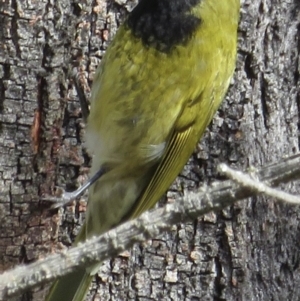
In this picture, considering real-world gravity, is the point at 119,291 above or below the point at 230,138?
below

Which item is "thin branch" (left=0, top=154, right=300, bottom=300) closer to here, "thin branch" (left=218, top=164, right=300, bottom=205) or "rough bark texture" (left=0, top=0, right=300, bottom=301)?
"thin branch" (left=218, top=164, right=300, bottom=205)

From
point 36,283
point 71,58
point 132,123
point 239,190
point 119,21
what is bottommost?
point 36,283

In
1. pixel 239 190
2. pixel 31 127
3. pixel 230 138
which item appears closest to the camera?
pixel 239 190

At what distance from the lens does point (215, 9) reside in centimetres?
283

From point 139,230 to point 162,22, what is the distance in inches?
59.9

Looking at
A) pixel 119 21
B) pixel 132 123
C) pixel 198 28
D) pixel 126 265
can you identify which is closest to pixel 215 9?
pixel 198 28

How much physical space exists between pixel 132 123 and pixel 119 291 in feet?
2.35

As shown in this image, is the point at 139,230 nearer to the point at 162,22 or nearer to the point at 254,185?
the point at 254,185

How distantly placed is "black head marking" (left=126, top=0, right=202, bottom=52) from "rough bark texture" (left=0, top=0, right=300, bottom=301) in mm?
156

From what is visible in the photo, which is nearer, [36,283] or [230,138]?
[36,283]

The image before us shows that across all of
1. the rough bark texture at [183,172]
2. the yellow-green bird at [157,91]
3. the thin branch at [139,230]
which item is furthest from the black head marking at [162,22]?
the thin branch at [139,230]

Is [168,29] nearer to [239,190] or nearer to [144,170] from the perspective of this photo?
[144,170]

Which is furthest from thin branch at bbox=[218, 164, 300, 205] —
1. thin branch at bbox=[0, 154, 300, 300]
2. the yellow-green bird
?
the yellow-green bird

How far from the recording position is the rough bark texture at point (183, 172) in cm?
271
